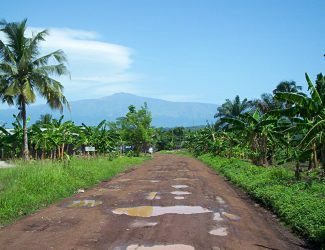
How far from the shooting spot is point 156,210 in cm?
1116

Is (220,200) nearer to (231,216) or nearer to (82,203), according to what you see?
(231,216)

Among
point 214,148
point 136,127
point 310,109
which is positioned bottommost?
point 214,148

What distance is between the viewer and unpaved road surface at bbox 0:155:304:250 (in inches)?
301

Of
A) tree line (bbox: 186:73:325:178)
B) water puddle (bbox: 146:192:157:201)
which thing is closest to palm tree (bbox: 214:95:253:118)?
tree line (bbox: 186:73:325:178)

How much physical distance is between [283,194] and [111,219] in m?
5.60

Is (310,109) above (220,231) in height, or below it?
above

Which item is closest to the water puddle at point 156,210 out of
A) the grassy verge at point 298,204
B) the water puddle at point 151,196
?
the water puddle at point 151,196

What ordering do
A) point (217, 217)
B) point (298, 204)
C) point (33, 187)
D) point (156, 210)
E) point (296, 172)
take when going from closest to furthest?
point (217, 217) → point (298, 204) → point (156, 210) → point (33, 187) → point (296, 172)

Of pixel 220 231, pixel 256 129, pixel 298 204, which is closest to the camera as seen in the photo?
pixel 220 231

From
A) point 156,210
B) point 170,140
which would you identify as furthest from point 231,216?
point 170,140

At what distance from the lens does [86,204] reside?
12.4 metres

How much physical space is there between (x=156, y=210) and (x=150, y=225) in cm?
201

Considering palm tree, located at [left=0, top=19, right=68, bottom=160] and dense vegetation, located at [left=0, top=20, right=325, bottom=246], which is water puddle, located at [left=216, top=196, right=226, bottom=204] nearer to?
dense vegetation, located at [left=0, top=20, right=325, bottom=246]

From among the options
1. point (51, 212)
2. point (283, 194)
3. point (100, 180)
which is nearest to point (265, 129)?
point (100, 180)
